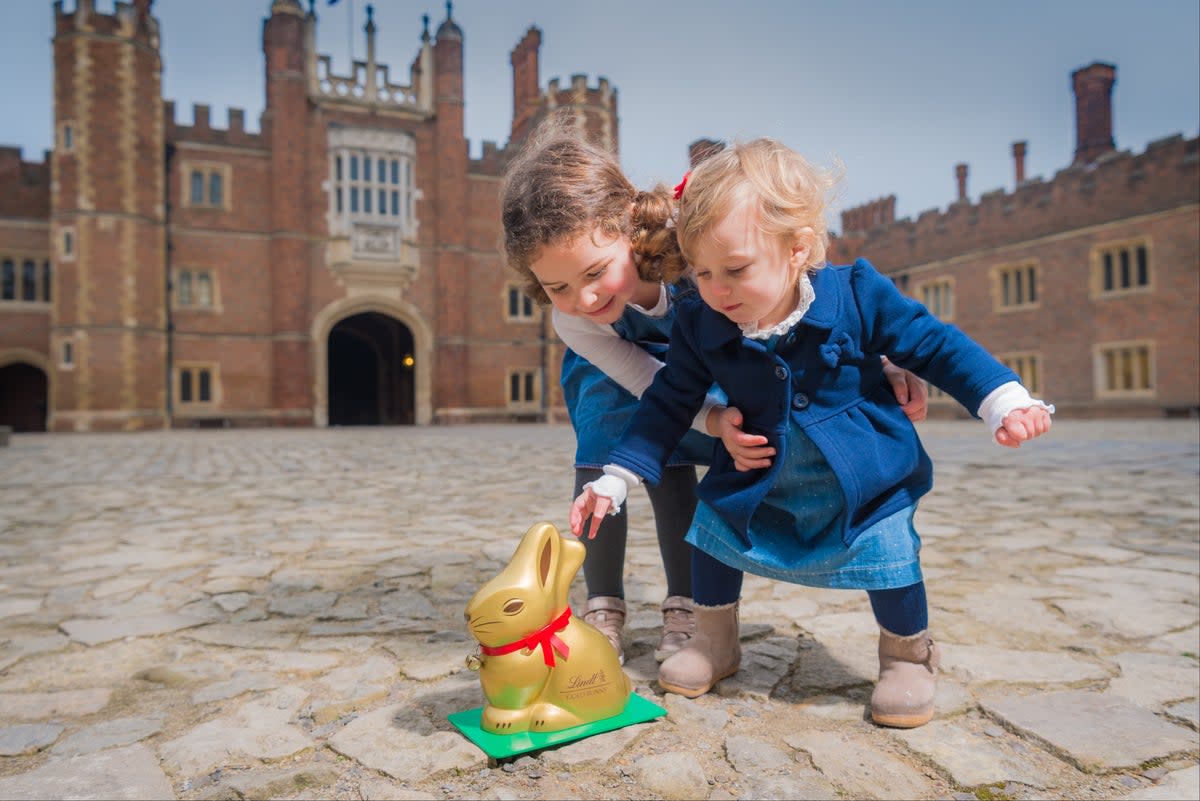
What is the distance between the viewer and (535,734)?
1735 mm

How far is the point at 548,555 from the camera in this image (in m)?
1.79

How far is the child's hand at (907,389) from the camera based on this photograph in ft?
6.31

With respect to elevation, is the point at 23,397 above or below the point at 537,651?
above

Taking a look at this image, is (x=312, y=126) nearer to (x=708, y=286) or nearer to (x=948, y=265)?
(x=948, y=265)

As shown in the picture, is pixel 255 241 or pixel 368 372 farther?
pixel 368 372

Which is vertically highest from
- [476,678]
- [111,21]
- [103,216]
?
[111,21]

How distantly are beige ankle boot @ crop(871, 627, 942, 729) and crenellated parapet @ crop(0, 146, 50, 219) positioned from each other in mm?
25149

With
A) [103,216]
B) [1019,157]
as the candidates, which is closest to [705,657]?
[103,216]

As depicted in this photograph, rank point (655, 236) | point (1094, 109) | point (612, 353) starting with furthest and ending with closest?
point (1094, 109) < point (612, 353) < point (655, 236)

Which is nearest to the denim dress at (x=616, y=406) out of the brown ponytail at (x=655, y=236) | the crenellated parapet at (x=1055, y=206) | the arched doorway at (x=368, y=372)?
the brown ponytail at (x=655, y=236)

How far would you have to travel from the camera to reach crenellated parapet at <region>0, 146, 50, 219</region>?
20.6m

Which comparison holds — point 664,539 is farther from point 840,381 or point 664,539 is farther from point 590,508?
point 840,381

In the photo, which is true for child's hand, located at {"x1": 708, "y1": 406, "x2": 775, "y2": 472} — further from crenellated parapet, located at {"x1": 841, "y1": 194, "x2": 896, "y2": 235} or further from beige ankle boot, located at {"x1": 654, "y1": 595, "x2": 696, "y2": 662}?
crenellated parapet, located at {"x1": 841, "y1": 194, "x2": 896, "y2": 235}

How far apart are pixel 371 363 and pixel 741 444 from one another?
94.5ft
